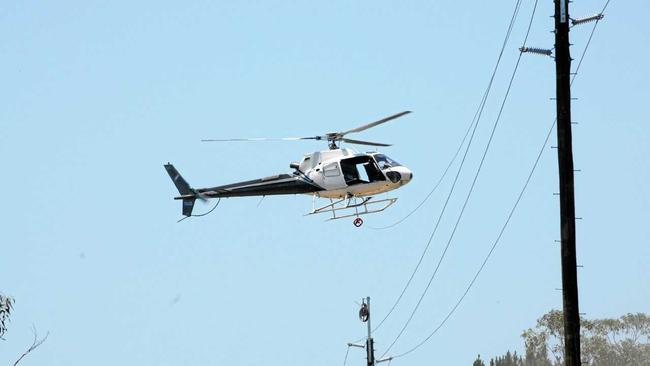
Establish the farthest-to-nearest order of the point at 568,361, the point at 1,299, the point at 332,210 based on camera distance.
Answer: the point at 332,210 → the point at 1,299 → the point at 568,361

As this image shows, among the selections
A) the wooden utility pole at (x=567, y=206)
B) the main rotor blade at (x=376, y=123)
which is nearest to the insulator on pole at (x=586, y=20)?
the wooden utility pole at (x=567, y=206)

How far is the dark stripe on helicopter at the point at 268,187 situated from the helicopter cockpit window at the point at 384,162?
8.17 ft

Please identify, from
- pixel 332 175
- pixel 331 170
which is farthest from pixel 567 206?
pixel 331 170

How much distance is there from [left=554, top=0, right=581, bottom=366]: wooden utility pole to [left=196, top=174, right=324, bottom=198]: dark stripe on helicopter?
25238mm

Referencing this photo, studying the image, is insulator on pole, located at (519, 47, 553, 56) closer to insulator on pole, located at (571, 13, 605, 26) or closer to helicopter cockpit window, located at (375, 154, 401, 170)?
insulator on pole, located at (571, 13, 605, 26)

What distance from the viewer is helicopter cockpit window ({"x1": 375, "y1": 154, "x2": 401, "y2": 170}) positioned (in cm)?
5797

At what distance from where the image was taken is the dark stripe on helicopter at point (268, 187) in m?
59.0

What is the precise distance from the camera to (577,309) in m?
33.5

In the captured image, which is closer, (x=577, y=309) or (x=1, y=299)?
(x=577, y=309)

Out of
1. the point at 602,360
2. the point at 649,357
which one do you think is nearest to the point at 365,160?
the point at 602,360

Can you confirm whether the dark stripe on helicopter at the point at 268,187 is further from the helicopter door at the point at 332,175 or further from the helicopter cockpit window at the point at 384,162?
the helicopter cockpit window at the point at 384,162

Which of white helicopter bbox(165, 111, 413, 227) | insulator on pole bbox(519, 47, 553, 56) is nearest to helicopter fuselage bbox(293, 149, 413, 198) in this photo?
white helicopter bbox(165, 111, 413, 227)

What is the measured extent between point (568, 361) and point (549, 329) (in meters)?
143

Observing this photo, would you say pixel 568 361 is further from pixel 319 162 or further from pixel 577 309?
pixel 319 162
